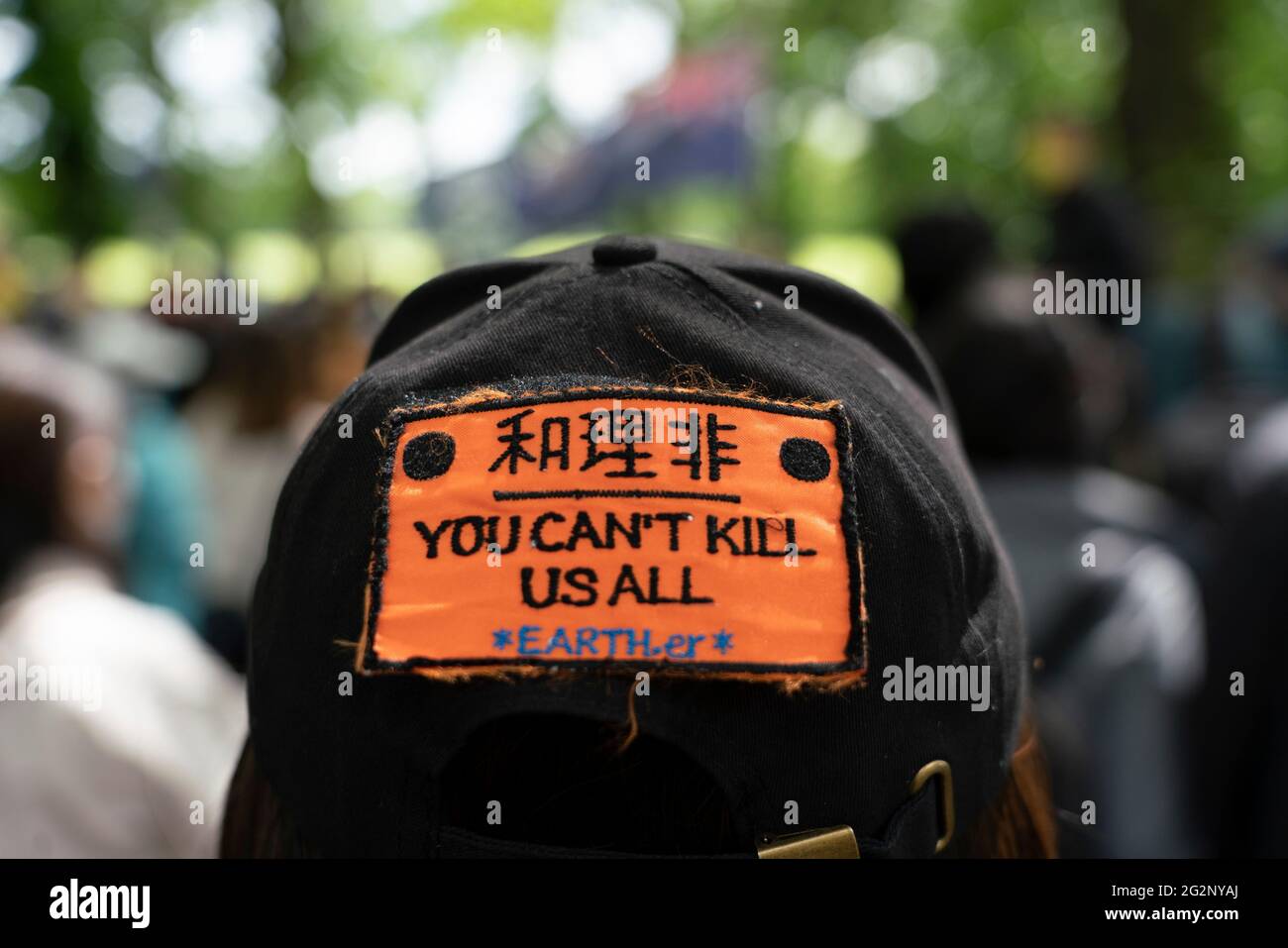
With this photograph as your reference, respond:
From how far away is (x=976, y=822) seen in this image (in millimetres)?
1110

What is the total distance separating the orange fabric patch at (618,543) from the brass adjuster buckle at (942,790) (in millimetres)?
120

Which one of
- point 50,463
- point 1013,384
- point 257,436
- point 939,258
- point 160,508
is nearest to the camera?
point 50,463

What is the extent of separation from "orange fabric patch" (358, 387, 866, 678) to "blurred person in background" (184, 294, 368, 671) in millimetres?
3645

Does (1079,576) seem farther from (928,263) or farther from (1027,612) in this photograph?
(928,263)

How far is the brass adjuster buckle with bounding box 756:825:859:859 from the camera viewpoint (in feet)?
3.20

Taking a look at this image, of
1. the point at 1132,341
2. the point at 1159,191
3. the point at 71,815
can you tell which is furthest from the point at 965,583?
the point at 1159,191

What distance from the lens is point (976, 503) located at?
3.73 ft

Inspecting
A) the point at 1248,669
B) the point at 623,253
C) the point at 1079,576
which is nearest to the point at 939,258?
the point at 1079,576

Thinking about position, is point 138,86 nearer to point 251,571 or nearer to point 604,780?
point 251,571

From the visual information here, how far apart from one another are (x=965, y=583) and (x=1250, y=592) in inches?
77.3

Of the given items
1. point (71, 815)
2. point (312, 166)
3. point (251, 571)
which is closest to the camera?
point (71, 815)

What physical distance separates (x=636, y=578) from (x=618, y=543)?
1.1 inches

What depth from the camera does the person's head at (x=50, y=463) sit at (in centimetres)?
268
